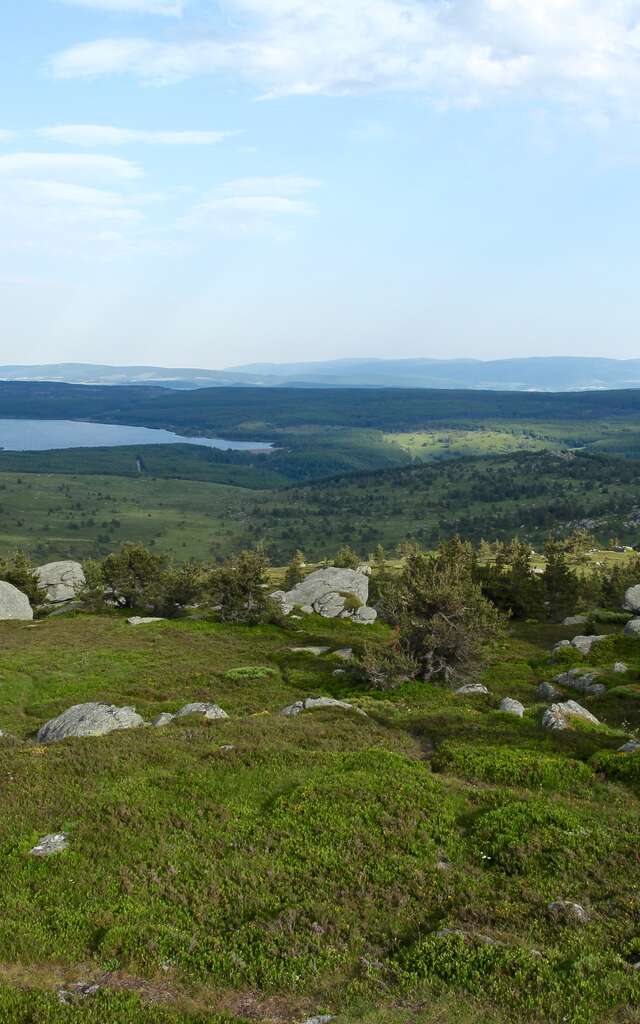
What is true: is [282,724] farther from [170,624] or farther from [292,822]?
[170,624]

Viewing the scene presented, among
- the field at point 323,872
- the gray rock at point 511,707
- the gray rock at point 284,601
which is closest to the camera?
the field at point 323,872

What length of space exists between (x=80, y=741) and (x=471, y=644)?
2907cm

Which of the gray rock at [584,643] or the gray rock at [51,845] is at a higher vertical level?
the gray rock at [51,845]

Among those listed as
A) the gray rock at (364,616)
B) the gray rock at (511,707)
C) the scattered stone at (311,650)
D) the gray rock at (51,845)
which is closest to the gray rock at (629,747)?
the gray rock at (511,707)

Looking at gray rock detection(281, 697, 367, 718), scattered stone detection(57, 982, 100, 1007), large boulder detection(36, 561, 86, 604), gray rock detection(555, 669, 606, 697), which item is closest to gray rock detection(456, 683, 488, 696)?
gray rock detection(555, 669, 606, 697)

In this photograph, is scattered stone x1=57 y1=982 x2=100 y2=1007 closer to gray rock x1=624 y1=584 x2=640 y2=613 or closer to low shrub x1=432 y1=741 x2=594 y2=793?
low shrub x1=432 y1=741 x2=594 y2=793

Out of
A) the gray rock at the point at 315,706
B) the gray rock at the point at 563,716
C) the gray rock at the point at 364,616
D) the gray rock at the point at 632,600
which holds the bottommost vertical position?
the gray rock at the point at 364,616

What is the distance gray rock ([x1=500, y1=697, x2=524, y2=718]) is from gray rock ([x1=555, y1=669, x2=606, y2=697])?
8.00 meters

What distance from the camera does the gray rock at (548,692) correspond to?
140 feet

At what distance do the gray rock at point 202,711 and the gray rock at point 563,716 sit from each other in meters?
17.6

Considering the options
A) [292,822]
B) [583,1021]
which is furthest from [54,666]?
[583,1021]

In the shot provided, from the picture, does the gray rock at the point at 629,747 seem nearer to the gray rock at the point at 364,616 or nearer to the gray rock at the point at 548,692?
the gray rock at the point at 548,692

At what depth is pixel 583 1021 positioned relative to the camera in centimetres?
1290

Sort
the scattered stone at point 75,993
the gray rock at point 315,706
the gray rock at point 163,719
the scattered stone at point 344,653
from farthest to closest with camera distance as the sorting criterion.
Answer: the scattered stone at point 344,653 < the gray rock at point 315,706 < the gray rock at point 163,719 < the scattered stone at point 75,993
